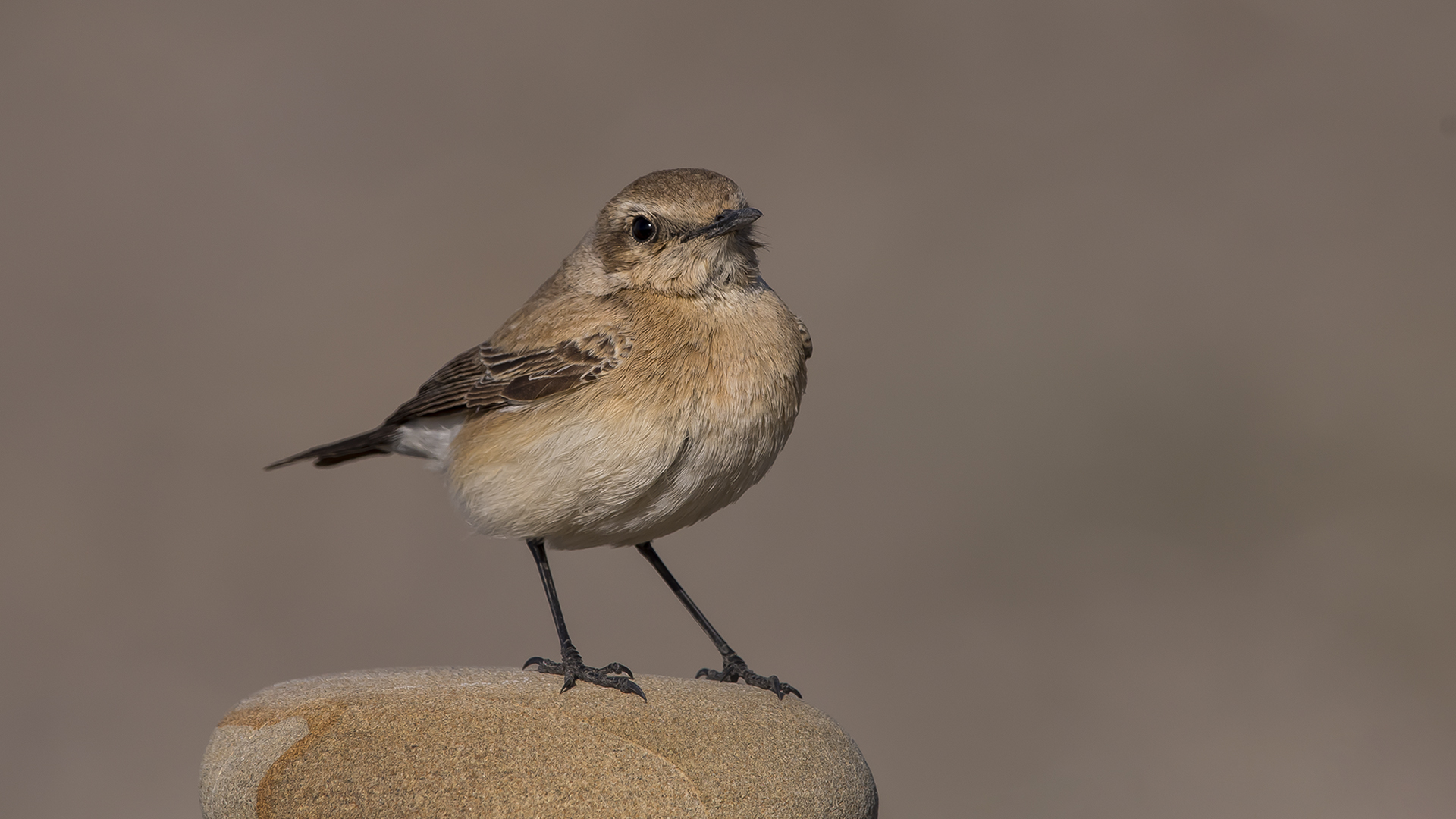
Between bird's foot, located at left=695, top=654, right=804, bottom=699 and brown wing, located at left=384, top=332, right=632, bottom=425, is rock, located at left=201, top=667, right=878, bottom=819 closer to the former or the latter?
bird's foot, located at left=695, top=654, right=804, bottom=699

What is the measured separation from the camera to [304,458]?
6.38 m

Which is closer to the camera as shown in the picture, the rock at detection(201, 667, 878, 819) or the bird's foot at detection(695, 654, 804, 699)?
the rock at detection(201, 667, 878, 819)

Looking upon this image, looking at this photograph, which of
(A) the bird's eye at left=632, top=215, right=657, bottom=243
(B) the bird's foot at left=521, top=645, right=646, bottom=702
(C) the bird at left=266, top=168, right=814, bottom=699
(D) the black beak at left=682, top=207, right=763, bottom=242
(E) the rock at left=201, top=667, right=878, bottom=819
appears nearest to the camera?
(E) the rock at left=201, top=667, right=878, bottom=819

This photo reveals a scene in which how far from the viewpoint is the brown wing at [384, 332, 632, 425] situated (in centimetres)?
538

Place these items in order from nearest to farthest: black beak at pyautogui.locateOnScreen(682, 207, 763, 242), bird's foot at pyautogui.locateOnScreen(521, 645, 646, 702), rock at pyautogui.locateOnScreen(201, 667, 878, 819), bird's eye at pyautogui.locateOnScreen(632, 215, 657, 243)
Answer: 1. rock at pyautogui.locateOnScreen(201, 667, 878, 819)
2. bird's foot at pyautogui.locateOnScreen(521, 645, 646, 702)
3. black beak at pyautogui.locateOnScreen(682, 207, 763, 242)
4. bird's eye at pyautogui.locateOnScreen(632, 215, 657, 243)

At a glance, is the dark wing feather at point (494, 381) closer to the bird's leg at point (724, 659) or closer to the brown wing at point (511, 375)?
the brown wing at point (511, 375)

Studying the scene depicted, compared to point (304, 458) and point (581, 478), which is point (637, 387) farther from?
point (304, 458)

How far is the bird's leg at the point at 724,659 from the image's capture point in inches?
226

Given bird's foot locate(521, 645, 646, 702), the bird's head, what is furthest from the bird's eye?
bird's foot locate(521, 645, 646, 702)

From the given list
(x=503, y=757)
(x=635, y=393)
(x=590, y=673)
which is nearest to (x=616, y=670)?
(x=590, y=673)

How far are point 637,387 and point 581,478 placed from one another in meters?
0.44

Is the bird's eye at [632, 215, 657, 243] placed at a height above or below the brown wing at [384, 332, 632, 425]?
above

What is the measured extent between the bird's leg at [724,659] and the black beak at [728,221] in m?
1.65

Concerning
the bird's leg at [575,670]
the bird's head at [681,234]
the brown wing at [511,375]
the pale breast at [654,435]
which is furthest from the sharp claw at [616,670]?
the bird's head at [681,234]
